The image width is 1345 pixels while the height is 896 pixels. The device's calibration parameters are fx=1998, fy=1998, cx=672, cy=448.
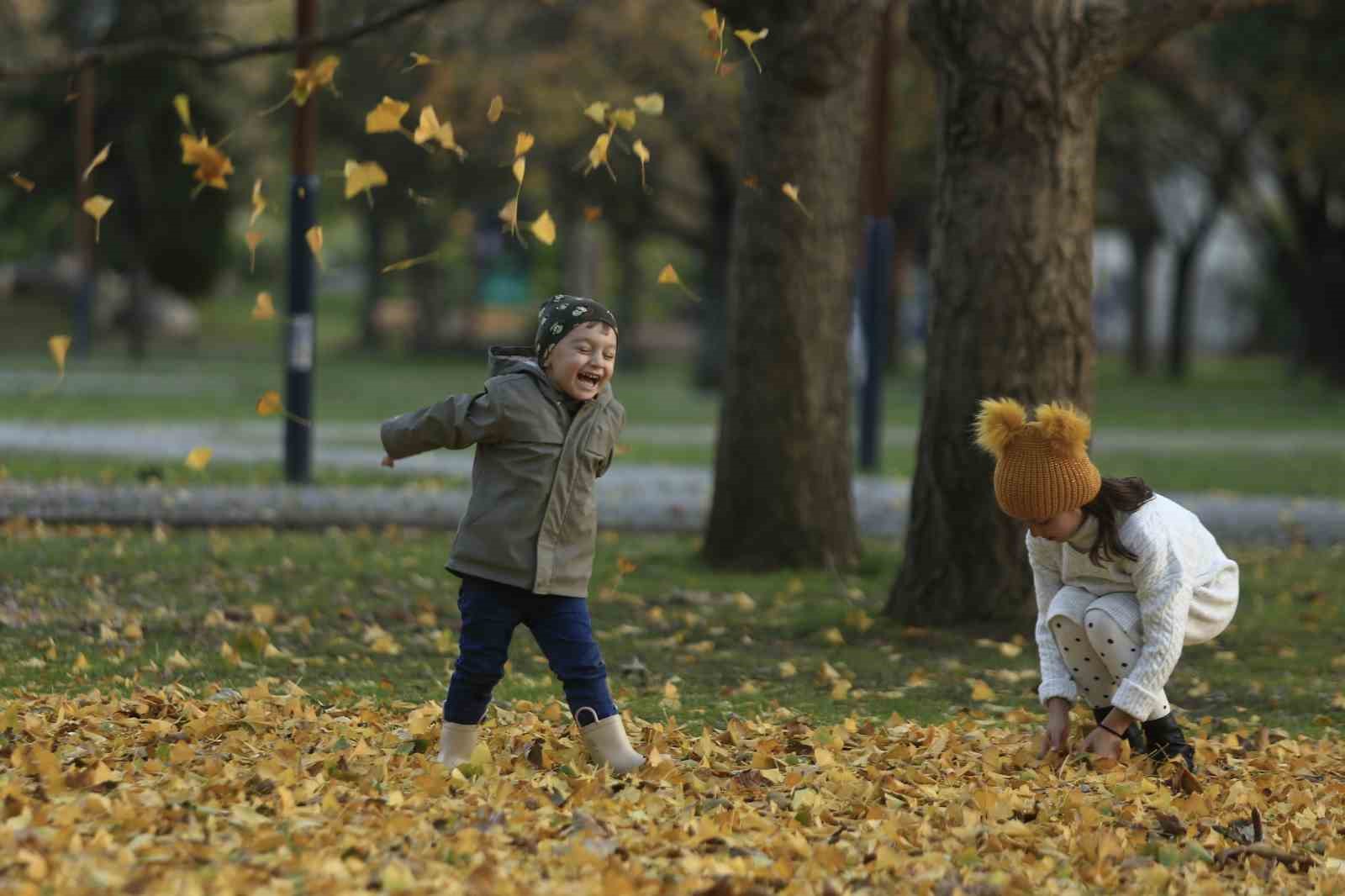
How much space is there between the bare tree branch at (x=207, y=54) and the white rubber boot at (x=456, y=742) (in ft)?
13.9

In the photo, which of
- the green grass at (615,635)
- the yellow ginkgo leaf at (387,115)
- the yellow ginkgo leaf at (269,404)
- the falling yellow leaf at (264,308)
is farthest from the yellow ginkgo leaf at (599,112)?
the green grass at (615,635)

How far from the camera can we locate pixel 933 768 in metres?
5.77

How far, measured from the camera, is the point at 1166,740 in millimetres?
5902

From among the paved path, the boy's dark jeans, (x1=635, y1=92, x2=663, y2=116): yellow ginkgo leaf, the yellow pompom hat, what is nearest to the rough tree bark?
(x1=635, y1=92, x2=663, y2=116): yellow ginkgo leaf

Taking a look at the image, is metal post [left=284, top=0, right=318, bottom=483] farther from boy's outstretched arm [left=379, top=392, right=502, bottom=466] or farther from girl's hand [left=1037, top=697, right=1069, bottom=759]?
girl's hand [left=1037, top=697, right=1069, bottom=759]

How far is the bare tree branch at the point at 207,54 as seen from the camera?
29.2ft

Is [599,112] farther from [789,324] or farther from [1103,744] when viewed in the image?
[789,324]

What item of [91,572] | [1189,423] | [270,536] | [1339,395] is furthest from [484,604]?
[1339,395]

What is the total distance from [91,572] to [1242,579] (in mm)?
5982

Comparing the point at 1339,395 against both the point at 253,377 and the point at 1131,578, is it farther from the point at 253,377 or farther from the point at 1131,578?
the point at 1131,578

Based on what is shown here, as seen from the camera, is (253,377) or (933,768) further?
(253,377)

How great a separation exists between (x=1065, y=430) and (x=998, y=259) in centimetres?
285

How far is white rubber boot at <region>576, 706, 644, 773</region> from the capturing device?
5496 millimetres

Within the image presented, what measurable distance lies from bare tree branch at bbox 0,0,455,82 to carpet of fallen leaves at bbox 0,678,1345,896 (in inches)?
142
